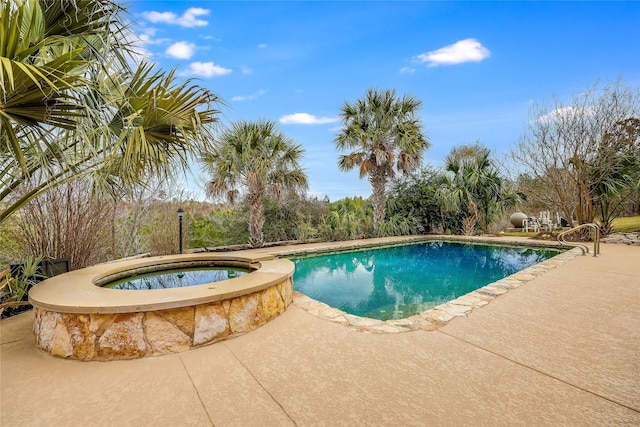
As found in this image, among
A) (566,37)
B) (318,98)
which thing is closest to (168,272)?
(318,98)

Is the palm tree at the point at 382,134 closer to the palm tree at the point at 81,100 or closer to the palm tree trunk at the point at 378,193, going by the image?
the palm tree trunk at the point at 378,193

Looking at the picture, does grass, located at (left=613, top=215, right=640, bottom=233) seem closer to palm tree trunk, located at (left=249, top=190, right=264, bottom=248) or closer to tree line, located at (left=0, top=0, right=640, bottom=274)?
tree line, located at (left=0, top=0, right=640, bottom=274)

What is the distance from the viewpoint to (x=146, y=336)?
2514 millimetres

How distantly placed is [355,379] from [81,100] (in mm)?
3384

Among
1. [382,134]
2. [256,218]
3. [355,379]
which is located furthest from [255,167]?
[355,379]

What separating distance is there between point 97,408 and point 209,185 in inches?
316

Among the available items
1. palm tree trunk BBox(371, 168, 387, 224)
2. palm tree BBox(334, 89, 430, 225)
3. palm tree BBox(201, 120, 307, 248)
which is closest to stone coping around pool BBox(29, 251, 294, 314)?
palm tree BBox(201, 120, 307, 248)

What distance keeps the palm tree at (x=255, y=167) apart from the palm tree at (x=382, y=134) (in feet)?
9.48

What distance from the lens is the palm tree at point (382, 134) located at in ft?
37.3

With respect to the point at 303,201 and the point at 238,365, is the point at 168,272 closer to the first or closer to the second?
the point at 238,365

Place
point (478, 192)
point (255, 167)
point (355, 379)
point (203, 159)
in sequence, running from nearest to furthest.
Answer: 1. point (355, 379)
2. point (203, 159)
3. point (255, 167)
4. point (478, 192)

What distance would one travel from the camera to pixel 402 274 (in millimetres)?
6887

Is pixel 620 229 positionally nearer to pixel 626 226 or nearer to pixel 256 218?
pixel 626 226

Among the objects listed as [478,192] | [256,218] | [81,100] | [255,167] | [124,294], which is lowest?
[124,294]
